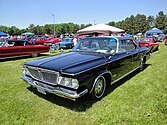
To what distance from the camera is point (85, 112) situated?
3.47 metres

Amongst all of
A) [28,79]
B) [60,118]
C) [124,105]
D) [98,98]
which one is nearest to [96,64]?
[98,98]

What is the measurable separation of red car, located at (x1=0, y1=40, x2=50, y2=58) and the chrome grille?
22.9 feet

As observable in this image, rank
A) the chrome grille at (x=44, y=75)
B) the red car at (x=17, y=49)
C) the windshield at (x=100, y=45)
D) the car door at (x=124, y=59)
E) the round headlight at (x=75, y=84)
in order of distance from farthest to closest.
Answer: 1. the red car at (x=17, y=49)
2. the windshield at (x=100, y=45)
3. the car door at (x=124, y=59)
4. the chrome grille at (x=44, y=75)
5. the round headlight at (x=75, y=84)

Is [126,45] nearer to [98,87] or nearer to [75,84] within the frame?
[98,87]

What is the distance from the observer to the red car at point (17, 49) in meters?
10.0

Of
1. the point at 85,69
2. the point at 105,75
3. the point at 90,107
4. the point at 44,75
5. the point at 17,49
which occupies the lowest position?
the point at 90,107

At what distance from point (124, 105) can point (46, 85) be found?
1.93 m

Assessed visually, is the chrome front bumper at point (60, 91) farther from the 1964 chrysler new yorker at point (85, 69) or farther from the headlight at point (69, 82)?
the headlight at point (69, 82)

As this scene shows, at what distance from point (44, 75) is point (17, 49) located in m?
7.90

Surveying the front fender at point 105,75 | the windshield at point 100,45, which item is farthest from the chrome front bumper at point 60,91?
the windshield at point 100,45

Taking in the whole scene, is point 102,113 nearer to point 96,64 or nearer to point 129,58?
point 96,64

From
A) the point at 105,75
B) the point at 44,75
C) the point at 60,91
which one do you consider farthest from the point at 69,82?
the point at 105,75

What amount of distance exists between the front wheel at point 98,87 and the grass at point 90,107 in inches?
6.5

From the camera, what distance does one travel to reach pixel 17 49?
10.6 m
